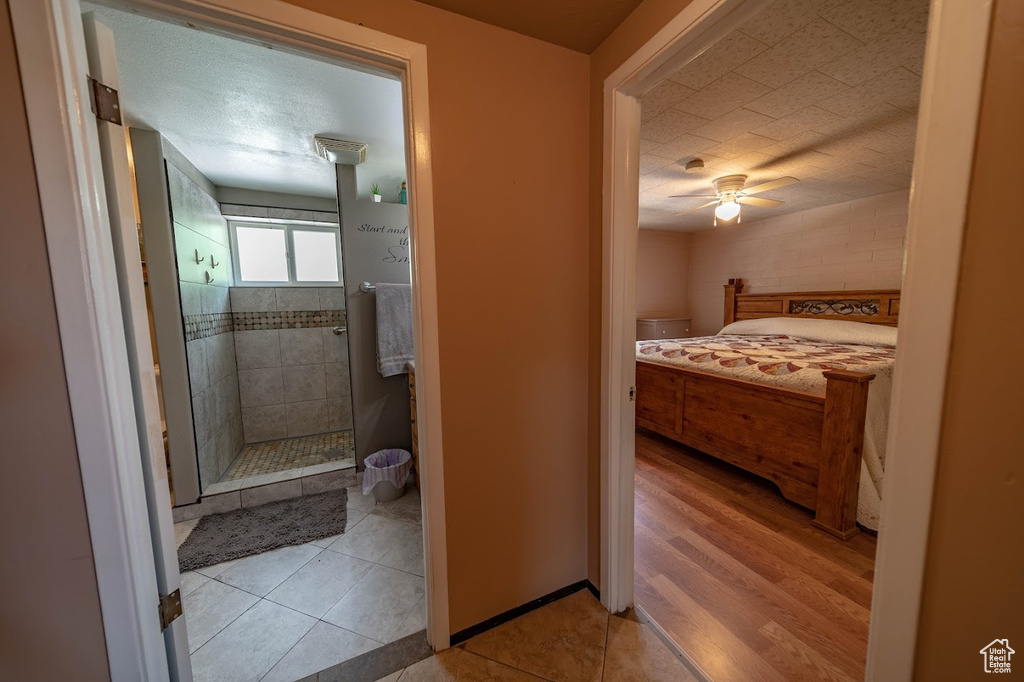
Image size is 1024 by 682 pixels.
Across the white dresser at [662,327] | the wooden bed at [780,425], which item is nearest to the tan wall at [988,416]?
the wooden bed at [780,425]

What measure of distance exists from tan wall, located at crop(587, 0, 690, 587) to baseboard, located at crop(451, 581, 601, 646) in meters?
0.05

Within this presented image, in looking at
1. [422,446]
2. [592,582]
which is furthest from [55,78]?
[592,582]

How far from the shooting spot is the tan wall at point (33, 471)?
71 cm

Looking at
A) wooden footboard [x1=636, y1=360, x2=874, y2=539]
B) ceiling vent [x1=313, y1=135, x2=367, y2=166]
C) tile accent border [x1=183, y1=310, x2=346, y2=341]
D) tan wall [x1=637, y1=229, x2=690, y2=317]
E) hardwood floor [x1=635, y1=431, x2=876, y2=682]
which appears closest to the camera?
hardwood floor [x1=635, y1=431, x2=876, y2=682]

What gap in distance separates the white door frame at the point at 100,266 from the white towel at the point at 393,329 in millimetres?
1477

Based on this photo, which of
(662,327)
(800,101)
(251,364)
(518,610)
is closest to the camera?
(518,610)

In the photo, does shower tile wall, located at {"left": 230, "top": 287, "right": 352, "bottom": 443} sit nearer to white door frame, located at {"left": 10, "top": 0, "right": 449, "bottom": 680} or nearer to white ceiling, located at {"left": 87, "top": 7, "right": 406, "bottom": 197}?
white ceiling, located at {"left": 87, "top": 7, "right": 406, "bottom": 197}

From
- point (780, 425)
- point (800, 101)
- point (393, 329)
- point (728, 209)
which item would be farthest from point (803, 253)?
point (393, 329)

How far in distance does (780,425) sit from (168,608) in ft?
9.04

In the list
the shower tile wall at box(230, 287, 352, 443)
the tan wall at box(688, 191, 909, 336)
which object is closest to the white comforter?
the tan wall at box(688, 191, 909, 336)

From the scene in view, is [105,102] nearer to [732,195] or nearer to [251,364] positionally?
[251,364]

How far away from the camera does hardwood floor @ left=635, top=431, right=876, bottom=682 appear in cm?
122

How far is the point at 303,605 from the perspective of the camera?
4.81ft

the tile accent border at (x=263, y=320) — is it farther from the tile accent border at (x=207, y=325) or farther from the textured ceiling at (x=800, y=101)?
the textured ceiling at (x=800, y=101)
